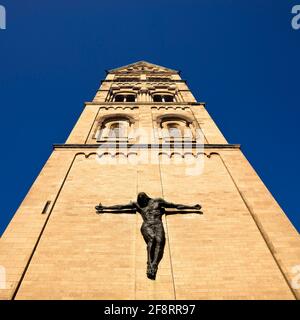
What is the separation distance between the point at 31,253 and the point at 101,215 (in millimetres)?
2115

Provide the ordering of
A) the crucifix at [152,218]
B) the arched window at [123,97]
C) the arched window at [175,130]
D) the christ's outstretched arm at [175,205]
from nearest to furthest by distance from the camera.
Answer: the crucifix at [152,218]
the christ's outstretched arm at [175,205]
the arched window at [175,130]
the arched window at [123,97]

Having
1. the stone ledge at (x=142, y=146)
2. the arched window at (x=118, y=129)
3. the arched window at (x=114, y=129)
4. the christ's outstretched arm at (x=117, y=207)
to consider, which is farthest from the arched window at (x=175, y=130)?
the christ's outstretched arm at (x=117, y=207)

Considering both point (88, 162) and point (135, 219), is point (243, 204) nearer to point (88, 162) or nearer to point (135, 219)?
point (135, 219)

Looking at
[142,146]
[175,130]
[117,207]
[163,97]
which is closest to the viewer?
[117,207]

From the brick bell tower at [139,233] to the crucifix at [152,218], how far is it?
0.60 ft

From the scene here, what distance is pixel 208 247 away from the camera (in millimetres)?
8625

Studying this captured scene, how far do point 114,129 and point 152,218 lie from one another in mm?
9039

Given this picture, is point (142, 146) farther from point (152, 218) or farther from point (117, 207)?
point (152, 218)

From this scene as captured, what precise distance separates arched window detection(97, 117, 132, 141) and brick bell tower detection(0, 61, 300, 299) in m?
0.99

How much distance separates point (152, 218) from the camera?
9.16 m

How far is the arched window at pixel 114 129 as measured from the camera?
1616cm

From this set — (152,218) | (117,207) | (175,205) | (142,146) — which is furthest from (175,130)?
(152,218)

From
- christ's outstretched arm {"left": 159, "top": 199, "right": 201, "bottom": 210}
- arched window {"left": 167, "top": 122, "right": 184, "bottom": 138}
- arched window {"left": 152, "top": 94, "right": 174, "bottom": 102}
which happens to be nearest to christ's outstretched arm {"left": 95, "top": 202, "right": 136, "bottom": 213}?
christ's outstretched arm {"left": 159, "top": 199, "right": 201, "bottom": 210}

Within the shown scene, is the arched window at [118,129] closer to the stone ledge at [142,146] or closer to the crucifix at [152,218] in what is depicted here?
the stone ledge at [142,146]
